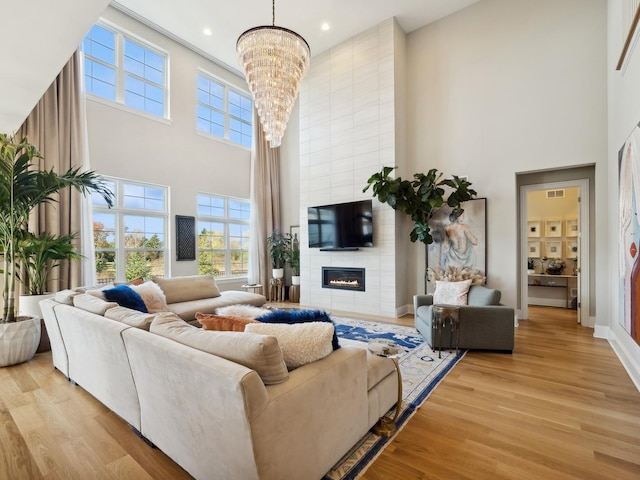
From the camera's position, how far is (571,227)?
5.95 metres

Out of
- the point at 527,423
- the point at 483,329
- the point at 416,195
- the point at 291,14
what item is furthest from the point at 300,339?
the point at 291,14

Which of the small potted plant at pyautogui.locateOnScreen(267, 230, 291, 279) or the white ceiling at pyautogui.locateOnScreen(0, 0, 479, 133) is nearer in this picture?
the white ceiling at pyautogui.locateOnScreen(0, 0, 479, 133)

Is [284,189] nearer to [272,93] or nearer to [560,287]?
[272,93]

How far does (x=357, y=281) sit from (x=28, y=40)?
16.7 ft

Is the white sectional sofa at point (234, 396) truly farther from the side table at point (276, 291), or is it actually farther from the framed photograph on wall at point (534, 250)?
the framed photograph on wall at point (534, 250)

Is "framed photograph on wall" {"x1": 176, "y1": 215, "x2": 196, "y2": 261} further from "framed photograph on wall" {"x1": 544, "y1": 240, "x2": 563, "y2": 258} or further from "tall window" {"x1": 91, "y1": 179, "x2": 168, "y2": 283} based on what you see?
"framed photograph on wall" {"x1": 544, "y1": 240, "x2": 563, "y2": 258}

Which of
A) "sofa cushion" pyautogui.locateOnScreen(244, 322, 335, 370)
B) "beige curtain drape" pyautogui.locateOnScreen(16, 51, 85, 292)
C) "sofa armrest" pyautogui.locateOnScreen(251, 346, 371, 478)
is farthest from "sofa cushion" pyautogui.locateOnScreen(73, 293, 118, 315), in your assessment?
"beige curtain drape" pyautogui.locateOnScreen(16, 51, 85, 292)

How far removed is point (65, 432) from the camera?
207cm

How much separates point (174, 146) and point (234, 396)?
6096 mm

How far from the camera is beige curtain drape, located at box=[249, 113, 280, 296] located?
7.56m

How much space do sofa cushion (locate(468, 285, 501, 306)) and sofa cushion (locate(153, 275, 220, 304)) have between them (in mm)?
3828

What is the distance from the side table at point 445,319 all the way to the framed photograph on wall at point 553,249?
4.00 metres

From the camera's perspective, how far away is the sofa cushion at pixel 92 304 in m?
2.40

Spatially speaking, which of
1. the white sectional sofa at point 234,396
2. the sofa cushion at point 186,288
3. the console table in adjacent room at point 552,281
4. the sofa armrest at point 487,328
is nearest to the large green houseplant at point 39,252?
the sofa cushion at point 186,288
